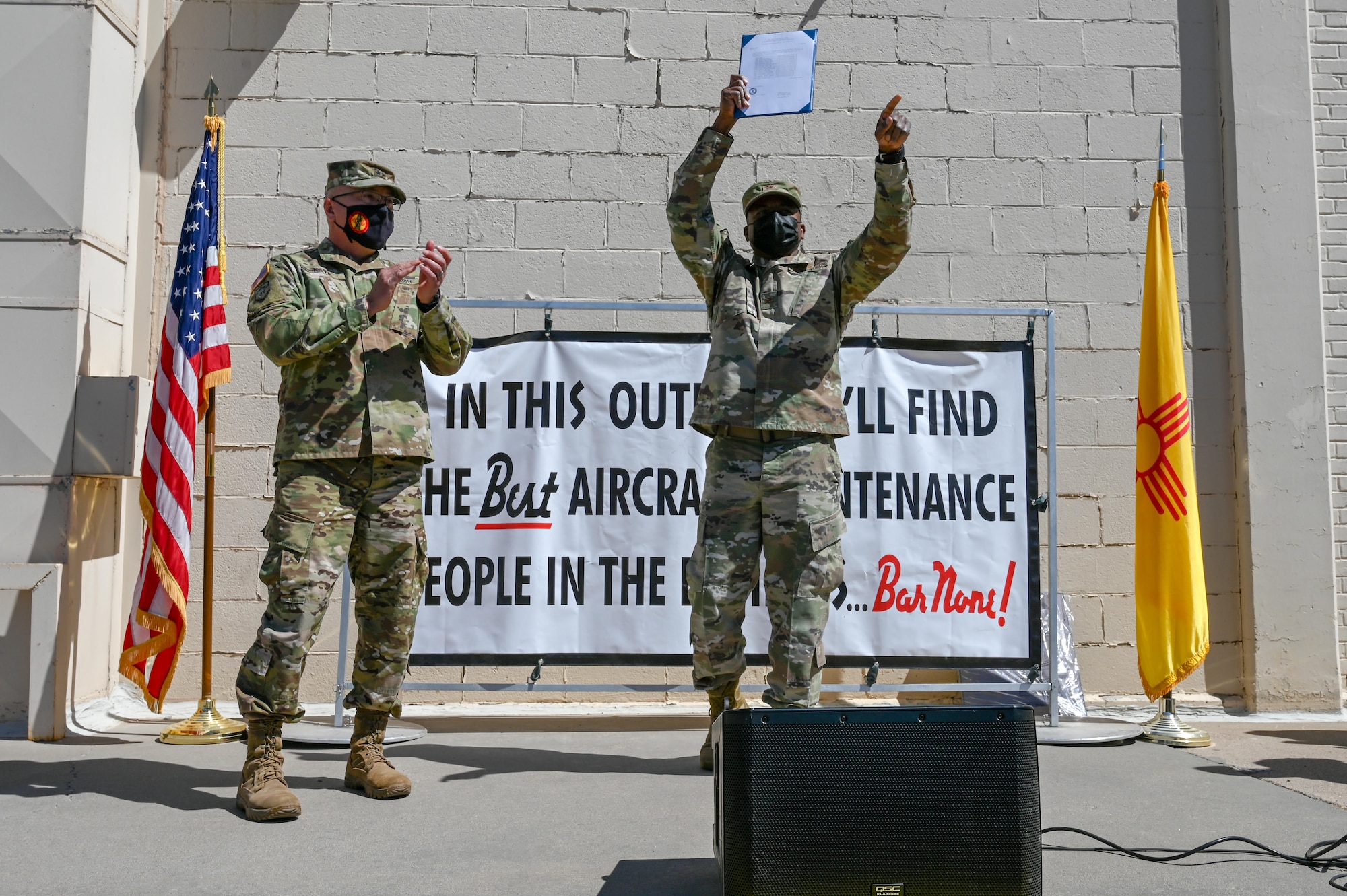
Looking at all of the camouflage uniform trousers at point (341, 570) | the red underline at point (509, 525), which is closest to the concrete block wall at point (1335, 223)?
the red underline at point (509, 525)

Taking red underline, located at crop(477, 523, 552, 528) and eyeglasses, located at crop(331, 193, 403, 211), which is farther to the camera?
A: red underline, located at crop(477, 523, 552, 528)

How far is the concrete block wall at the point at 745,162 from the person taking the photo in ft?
16.7

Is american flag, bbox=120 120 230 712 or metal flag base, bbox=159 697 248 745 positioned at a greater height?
american flag, bbox=120 120 230 712

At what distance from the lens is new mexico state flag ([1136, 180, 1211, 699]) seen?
441 cm

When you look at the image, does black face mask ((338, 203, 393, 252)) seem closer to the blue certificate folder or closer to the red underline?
the blue certificate folder

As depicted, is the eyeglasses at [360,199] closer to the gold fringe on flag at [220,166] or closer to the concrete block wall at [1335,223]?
the gold fringe on flag at [220,166]

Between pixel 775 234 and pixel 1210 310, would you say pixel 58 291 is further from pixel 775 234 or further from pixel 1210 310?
pixel 1210 310

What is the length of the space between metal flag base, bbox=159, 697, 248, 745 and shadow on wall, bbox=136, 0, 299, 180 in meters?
2.46

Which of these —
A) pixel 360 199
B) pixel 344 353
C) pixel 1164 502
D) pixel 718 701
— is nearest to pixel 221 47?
pixel 360 199

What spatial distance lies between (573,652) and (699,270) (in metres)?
1.63

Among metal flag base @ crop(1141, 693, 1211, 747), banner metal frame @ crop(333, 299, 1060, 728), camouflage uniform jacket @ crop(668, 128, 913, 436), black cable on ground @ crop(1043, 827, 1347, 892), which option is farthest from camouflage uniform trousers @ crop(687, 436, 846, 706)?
metal flag base @ crop(1141, 693, 1211, 747)

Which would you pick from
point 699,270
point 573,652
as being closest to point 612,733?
point 573,652

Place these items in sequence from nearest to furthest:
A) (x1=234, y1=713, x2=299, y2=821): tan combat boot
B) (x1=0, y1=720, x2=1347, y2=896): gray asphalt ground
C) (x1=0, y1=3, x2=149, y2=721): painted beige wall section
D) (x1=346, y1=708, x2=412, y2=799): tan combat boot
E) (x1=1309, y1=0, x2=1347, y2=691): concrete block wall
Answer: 1. (x1=0, y1=720, x2=1347, y2=896): gray asphalt ground
2. (x1=234, y1=713, x2=299, y2=821): tan combat boot
3. (x1=346, y1=708, x2=412, y2=799): tan combat boot
4. (x1=0, y1=3, x2=149, y2=721): painted beige wall section
5. (x1=1309, y1=0, x2=1347, y2=691): concrete block wall

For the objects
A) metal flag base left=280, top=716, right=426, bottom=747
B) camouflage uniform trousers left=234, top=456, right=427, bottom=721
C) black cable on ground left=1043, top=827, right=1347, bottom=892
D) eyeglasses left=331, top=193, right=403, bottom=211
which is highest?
eyeglasses left=331, top=193, right=403, bottom=211
